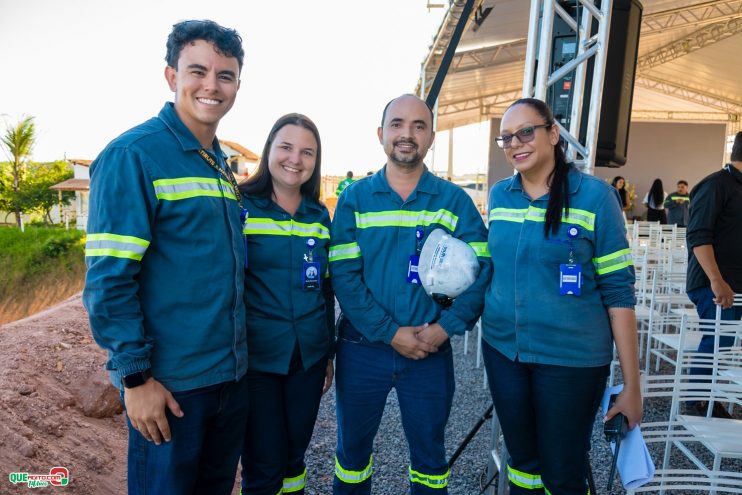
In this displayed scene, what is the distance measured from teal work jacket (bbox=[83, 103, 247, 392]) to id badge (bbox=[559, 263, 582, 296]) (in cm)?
111

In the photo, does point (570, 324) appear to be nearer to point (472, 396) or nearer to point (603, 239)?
point (603, 239)

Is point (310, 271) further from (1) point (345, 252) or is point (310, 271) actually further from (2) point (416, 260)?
(2) point (416, 260)

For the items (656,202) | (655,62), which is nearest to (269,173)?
(656,202)

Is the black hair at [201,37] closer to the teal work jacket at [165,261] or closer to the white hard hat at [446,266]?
the teal work jacket at [165,261]

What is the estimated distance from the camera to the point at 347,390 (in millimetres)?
2021

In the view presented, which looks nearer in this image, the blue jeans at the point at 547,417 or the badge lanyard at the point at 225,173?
the badge lanyard at the point at 225,173

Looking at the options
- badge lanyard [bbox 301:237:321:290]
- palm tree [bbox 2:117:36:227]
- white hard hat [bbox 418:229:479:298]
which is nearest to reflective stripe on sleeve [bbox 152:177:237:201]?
badge lanyard [bbox 301:237:321:290]

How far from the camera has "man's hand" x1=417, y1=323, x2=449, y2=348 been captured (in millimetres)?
1921

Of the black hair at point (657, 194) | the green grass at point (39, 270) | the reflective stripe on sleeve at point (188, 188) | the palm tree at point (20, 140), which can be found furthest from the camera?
the palm tree at point (20, 140)

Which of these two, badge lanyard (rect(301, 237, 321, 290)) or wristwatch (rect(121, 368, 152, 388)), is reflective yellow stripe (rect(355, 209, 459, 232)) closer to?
badge lanyard (rect(301, 237, 321, 290))

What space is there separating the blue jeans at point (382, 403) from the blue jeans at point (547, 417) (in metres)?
0.25

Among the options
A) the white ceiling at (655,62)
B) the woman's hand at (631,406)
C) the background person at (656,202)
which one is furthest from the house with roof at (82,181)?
the woman's hand at (631,406)

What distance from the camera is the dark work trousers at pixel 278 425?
1.86 metres

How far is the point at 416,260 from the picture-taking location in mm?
1965
